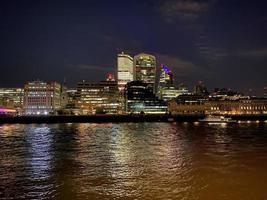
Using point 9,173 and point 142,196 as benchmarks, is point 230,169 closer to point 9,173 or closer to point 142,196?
point 142,196

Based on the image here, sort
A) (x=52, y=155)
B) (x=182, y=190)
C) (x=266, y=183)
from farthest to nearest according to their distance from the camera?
(x=52, y=155)
(x=266, y=183)
(x=182, y=190)

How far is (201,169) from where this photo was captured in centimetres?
2488

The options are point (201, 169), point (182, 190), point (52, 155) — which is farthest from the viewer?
point (52, 155)

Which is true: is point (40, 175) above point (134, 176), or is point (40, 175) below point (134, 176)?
Answer: above

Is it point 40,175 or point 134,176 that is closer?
point 134,176

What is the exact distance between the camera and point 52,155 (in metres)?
33.1

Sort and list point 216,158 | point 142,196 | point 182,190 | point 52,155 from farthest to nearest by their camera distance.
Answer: point 52,155, point 216,158, point 182,190, point 142,196

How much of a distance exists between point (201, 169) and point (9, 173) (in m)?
13.3

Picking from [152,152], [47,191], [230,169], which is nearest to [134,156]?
[152,152]

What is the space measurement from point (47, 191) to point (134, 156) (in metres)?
14.0

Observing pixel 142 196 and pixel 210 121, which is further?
pixel 210 121

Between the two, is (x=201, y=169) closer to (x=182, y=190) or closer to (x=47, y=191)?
(x=182, y=190)

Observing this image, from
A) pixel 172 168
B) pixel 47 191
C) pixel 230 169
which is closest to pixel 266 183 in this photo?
pixel 230 169

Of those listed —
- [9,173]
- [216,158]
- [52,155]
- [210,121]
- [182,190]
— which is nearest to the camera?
[182,190]
